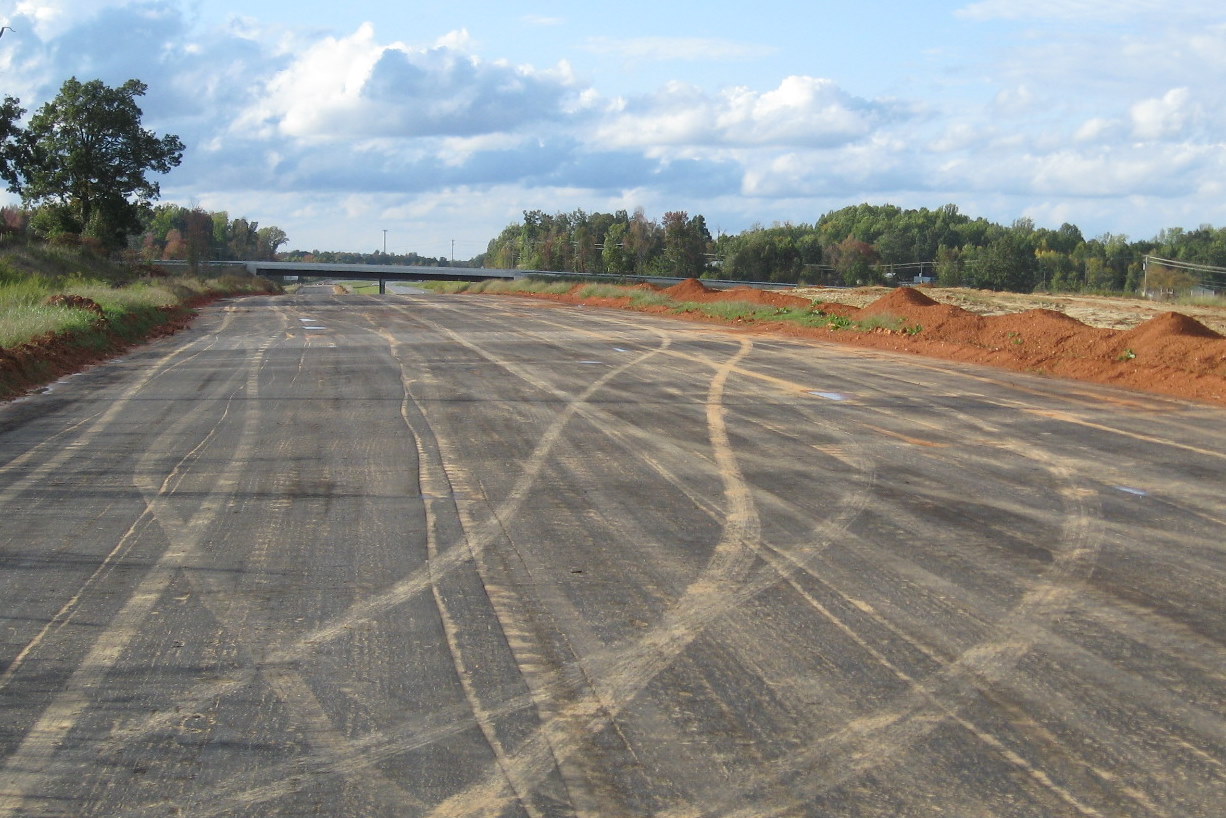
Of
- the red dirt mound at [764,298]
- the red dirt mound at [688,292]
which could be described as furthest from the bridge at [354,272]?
the red dirt mound at [764,298]

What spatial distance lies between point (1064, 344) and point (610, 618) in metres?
18.4

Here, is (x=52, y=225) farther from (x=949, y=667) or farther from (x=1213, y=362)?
(x=949, y=667)

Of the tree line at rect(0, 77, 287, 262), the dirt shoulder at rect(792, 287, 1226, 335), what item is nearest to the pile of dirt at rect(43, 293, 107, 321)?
the dirt shoulder at rect(792, 287, 1226, 335)

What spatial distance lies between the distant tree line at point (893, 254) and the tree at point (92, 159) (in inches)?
2009

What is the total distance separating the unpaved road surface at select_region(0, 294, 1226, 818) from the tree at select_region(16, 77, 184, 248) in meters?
72.3

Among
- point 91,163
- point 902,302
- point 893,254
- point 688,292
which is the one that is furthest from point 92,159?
point 893,254

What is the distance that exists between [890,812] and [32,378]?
17.0 meters

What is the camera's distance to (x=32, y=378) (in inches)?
693

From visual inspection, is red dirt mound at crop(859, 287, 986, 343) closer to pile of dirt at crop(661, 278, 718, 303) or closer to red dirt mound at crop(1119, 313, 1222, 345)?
red dirt mound at crop(1119, 313, 1222, 345)

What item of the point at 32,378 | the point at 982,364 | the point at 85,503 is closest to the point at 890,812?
the point at 85,503

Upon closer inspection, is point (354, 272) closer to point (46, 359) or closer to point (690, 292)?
point (690, 292)

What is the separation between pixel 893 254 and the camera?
151250 millimetres

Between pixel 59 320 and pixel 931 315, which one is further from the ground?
pixel 931 315

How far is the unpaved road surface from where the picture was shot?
14.3ft
